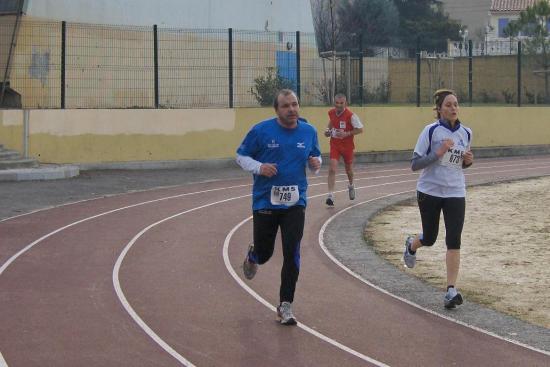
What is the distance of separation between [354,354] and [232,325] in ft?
4.23

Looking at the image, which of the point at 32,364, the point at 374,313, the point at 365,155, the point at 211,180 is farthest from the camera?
the point at 365,155

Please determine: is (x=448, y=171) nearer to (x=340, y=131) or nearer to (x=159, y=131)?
(x=340, y=131)

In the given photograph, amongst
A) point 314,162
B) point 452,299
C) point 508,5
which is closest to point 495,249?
point 452,299

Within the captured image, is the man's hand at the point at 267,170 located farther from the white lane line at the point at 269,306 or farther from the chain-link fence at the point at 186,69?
the chain-link fence at the point at 186,69

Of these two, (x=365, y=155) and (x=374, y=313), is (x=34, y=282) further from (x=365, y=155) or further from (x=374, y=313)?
(x=365, y=155)

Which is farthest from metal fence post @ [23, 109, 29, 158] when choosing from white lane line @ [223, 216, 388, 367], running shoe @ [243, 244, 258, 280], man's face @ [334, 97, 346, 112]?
running shoe @ [243, 244, 258, 280]

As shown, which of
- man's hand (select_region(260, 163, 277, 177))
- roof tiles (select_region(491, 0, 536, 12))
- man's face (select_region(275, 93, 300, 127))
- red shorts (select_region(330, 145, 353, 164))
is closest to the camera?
man's hand (select_region(260, 163, 277, 177))

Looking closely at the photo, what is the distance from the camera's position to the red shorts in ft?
55.9

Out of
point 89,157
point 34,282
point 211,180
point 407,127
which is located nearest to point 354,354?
point 34,282

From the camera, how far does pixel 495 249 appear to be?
12.5 metres

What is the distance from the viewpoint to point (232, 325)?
329 inches

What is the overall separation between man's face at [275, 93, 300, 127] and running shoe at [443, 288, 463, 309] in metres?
2.10

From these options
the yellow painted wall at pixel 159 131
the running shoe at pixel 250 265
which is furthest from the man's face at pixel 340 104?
the running shoe at pixel 250 265

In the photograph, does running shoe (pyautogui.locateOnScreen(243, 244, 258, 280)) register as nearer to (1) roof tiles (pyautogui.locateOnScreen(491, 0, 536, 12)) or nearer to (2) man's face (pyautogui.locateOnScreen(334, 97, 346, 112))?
(2) man's face (pyautogui.locateOnScreen(334, 97, 346, 112))
